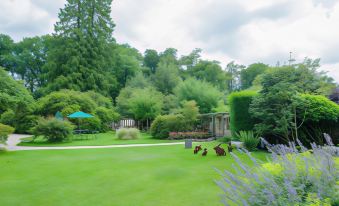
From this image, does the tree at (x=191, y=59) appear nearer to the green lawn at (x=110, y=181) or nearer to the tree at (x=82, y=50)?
the tree at (x=82, y=50)

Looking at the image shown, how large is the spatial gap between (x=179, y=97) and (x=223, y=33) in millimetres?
11774

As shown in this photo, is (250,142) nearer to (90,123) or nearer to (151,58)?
(90,123)

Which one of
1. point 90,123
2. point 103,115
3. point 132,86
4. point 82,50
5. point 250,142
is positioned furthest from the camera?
point 82,50

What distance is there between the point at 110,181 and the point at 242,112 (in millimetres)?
8086

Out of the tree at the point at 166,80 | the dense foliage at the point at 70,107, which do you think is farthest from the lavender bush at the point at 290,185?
the tree at the point at 166,80

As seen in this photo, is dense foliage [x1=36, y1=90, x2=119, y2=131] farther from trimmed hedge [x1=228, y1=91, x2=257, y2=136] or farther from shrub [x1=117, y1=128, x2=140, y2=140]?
trimmed hedge [x1=228, y1=91, x2=257, y2=136]

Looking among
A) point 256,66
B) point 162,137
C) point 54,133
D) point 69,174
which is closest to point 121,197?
point 69,174

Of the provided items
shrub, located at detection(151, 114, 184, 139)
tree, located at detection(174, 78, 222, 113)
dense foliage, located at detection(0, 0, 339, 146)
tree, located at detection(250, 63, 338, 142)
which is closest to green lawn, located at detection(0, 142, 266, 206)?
tree, located at detection(250, 63, 338, 142)

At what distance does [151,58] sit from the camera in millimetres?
44500

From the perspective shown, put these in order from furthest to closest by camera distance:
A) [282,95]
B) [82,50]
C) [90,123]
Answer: [82,50]
[90,123]
[282,95]

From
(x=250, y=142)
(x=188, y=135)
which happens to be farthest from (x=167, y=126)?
(x=250, y=142)

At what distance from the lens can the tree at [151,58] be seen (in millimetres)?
44469

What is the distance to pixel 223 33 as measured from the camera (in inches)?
564

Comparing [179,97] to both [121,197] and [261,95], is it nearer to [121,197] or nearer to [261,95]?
[261,95]
